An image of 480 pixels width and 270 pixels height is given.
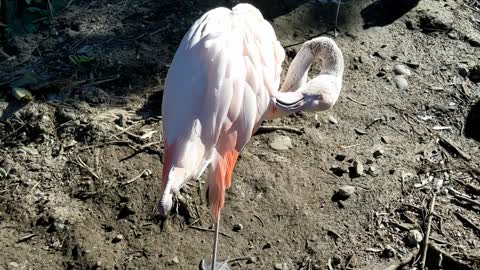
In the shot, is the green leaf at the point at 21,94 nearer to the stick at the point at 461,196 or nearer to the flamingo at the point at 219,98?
the flamingo at the point at 219,98

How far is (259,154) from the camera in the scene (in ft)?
11.6

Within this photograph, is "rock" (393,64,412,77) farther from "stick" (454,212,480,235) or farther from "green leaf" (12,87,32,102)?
"green leaf" (12,87,32,102)

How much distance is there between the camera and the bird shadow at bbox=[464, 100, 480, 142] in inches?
147

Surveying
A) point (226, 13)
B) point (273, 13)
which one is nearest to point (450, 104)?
point (273, 13)

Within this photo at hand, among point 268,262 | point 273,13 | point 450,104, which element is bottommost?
point 268,262

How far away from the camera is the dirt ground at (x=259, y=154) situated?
314 centimetres

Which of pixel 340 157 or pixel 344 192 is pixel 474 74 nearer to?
pixel 340 157

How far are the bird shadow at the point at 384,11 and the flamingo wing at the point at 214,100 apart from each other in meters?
1.37

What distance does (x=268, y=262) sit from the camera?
3117mm

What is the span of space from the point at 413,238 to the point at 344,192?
1.26ft

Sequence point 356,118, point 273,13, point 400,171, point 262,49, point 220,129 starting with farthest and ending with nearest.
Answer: point 273,13
point 356,118
point 400,171
point 262,49
point 220,129

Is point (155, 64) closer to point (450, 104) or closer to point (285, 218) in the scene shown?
point (285, 218)

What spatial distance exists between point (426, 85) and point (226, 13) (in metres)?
1.37

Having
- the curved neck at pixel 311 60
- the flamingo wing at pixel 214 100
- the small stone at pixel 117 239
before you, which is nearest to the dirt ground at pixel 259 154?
the small stone at pixel 117 239
